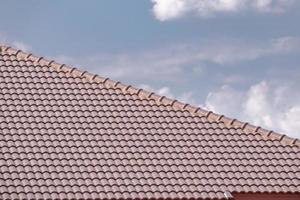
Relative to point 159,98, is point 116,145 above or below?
Answer: below

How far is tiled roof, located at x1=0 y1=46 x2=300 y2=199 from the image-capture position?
22.7 meters

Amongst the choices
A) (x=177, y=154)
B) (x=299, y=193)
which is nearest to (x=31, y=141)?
(x=177, y=154)

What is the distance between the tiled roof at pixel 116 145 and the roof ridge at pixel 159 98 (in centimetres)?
3

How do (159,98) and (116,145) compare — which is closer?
(116,145)

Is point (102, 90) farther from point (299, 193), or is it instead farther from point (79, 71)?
point (299, 193)

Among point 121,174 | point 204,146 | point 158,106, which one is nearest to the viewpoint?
point 121,174

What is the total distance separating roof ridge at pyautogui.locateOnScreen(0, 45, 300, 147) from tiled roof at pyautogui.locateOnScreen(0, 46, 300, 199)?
3 cm

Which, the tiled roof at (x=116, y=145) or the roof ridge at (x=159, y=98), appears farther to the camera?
the roof ridge at (x=159, y=98)

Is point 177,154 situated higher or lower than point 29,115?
higher

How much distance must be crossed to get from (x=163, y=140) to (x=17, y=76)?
17.9ft

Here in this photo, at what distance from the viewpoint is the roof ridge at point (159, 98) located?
25.6 meters

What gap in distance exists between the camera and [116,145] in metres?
24.1

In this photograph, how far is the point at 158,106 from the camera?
2617 centimetres

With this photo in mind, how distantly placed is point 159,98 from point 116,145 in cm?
309
